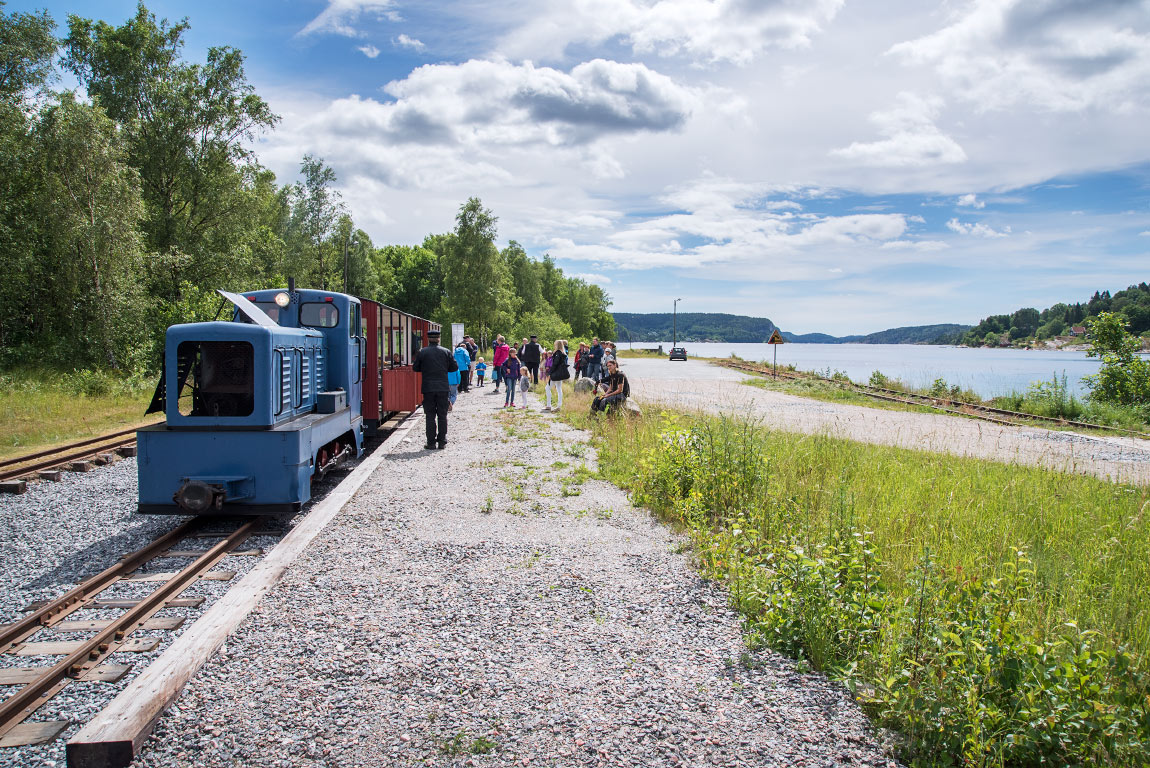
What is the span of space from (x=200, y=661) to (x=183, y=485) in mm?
3206

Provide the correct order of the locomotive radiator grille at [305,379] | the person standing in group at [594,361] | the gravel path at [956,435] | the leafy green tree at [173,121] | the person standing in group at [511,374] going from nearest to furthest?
the locomotive radiator grille at [305,379] < the gravel path at [956,435] < the person standing in group at [511,374] < the person standing in group at [594,361] < the leafy green tree at [173,121]

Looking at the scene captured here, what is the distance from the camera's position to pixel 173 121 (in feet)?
88.1

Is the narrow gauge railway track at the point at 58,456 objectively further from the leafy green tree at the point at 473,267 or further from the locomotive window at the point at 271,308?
the leafy green tree at the point at 473,267

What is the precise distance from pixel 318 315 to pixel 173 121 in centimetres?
2409

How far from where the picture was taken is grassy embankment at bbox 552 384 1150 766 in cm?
282

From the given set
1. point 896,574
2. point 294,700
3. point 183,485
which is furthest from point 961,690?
point 183,485

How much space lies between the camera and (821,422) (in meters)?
16.1

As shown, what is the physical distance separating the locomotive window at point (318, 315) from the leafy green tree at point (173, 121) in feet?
67.5

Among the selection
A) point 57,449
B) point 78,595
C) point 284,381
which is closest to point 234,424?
point 284,381

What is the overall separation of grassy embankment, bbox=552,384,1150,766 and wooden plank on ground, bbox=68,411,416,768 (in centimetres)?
327

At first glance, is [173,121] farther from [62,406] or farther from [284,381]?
[284,381]

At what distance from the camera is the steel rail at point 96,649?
3.29 metres

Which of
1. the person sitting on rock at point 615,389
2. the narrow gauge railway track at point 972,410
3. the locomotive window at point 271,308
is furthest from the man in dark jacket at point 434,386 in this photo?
the narrow gauge railway track at point 972,410

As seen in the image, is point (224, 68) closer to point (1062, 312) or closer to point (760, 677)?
point (760, 677)
